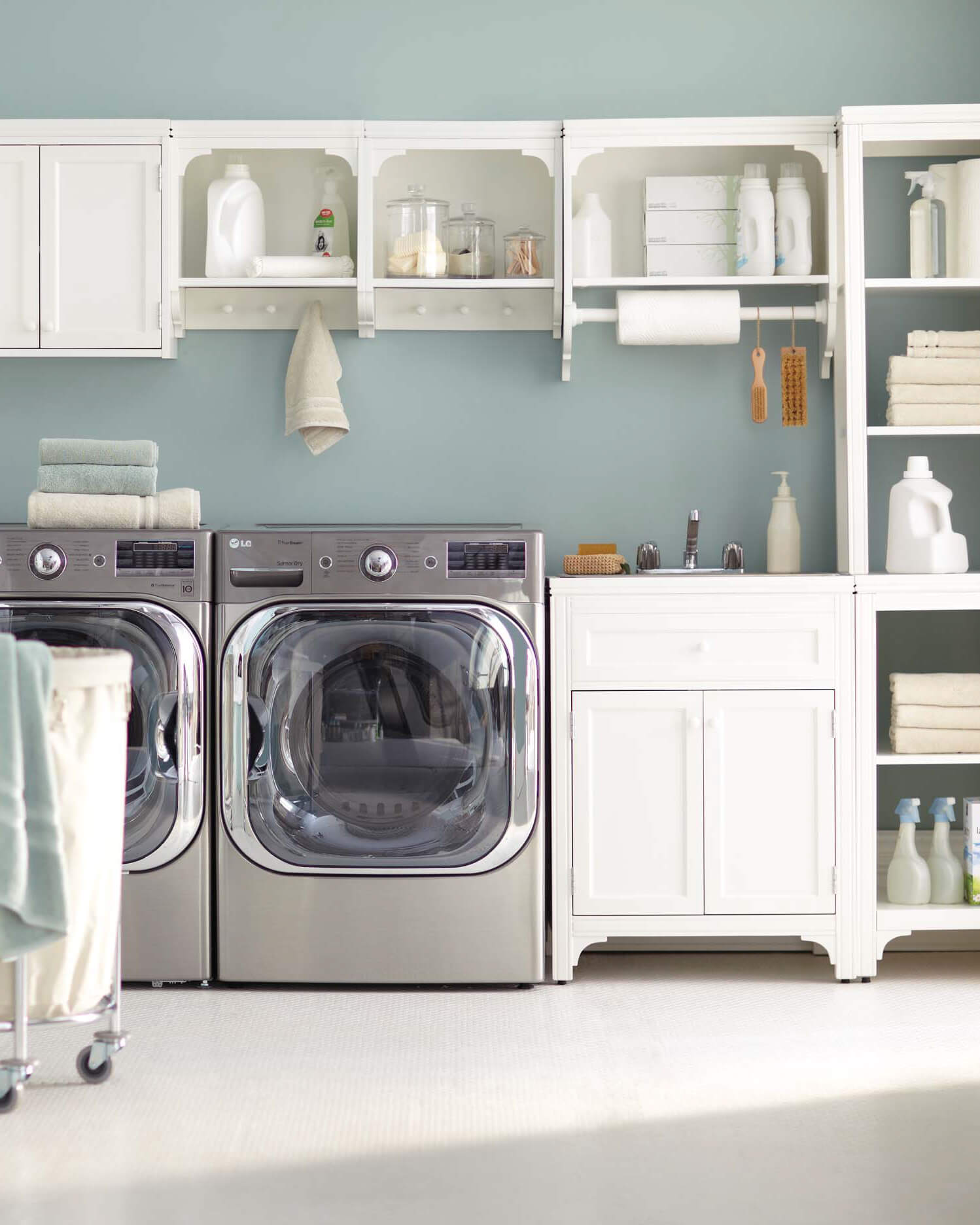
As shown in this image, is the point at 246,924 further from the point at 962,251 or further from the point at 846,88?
the point at 846,88

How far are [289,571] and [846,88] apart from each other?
1969 mm

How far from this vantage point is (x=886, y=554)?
3156 mm

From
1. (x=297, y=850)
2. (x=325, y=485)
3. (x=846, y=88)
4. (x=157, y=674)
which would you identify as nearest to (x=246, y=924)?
(x=297, y=850)

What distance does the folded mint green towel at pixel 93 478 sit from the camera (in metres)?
2.73

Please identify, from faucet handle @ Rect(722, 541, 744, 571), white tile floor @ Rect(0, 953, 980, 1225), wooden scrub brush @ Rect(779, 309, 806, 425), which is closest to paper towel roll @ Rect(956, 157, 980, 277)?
wooden scrub brush @ Rect(779, 309, 806, 425)

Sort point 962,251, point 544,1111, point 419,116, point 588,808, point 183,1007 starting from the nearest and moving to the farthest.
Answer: point 544,1111 → point 183,1007 → point 588,808 → point 962,251 → point 419,116

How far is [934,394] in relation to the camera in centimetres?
299

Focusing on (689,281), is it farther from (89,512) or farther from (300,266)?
(89,512)

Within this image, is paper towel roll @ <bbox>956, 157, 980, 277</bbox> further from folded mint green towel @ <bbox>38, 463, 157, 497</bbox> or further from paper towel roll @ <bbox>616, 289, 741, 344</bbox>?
folded mint green towel @ <bbox>38, 463, 157, 497</bbox>

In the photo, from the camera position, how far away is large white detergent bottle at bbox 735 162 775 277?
308 cm

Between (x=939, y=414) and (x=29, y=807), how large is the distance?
224cm

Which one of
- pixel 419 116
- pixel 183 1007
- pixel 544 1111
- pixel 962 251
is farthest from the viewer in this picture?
pixel 419 116

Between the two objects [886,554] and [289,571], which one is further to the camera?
[886,554]

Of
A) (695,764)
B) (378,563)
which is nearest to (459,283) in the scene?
(378,563)
